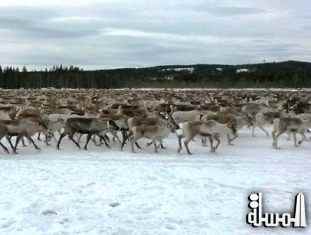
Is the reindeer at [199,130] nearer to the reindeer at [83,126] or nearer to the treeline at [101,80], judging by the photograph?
the reindeer at [83,126]

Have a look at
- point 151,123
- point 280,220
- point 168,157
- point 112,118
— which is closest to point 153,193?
point 280,220

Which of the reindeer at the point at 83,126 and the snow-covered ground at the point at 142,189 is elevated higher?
the reindeer at the point at 83,126

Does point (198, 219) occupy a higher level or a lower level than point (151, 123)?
lower

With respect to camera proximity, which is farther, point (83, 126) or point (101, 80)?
point (101, 80)

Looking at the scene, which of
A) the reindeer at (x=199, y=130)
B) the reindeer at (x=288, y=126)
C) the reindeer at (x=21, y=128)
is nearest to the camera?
the reindeer at (x=21, y=128)

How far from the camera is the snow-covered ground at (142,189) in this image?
807 cm

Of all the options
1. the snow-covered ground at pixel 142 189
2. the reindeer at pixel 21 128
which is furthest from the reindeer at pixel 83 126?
the snow-covered ground at pixel 142 189

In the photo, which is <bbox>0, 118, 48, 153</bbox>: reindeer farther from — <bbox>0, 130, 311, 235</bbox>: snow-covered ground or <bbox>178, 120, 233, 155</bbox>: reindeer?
<bbox>178, 120, 233, 155</bbox>: reindeer

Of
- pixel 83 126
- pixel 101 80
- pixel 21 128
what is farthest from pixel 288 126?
pixel 101 80

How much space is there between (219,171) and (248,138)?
6.62 m

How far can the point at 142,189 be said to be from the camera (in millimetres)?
Answer: 9938

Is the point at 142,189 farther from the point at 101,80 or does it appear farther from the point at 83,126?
the point at 101,80

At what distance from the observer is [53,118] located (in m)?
16.7

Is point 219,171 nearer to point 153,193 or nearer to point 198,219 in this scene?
point 153,193
